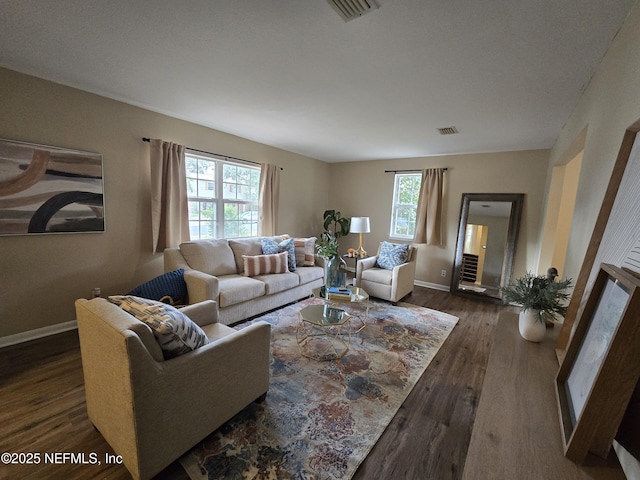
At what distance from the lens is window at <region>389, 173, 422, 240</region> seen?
4.93 m

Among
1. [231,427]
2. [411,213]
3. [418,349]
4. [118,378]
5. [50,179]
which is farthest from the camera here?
[411,213]

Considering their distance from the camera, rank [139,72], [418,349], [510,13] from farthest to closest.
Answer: [418,349], [139,72], [510,13]

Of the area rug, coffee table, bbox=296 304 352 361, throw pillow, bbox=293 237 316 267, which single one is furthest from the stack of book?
throw pillow, bbox=293 237 316 267

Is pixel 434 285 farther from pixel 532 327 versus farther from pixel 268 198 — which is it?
pixel 532 327

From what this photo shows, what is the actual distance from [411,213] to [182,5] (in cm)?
441

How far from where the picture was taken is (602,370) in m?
0.64

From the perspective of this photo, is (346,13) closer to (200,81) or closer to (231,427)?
(200,81)

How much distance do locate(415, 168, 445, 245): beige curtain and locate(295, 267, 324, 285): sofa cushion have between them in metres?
1.97

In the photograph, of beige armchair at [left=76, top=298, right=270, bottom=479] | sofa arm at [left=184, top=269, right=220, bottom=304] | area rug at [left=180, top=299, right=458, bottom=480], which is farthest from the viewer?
sofa arm at [left=184, top=269, right=220, bottom=304]

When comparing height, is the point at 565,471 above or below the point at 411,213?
below

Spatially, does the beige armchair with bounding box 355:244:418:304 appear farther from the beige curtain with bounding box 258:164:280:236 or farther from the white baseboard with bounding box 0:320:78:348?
the white baseboard with bounding box 0:320:78:348

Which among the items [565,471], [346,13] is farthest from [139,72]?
[565,471]

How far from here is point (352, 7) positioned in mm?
1345

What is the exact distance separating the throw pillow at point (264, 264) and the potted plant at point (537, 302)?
262 cm
